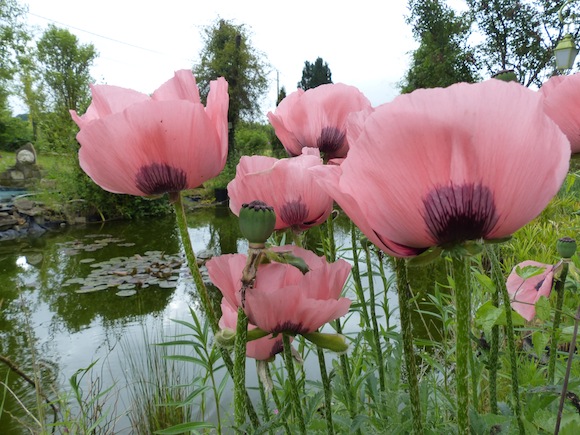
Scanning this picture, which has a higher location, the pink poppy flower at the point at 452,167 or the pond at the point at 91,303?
the pink poppy flower at the point at 452,167

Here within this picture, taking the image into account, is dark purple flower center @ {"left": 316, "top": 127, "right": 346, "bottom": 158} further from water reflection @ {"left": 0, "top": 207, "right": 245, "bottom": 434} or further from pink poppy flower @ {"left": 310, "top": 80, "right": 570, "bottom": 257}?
water reflection @ {"left": 0, "top": 207, "right": 245, "bottom": 434}

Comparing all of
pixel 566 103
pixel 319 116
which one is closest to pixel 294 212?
pixel 319 116

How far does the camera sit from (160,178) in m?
0.58

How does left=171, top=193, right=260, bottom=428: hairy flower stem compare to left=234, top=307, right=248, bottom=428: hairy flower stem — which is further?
left=171, top=193, right=260, bottom=428: hairy flower stem

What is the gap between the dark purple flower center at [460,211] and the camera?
1.16 feet

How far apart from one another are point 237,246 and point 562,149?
681cm

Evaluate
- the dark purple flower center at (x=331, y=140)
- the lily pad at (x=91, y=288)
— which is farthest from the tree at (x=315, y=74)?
the dark purple flower center at (x=331, y=140)

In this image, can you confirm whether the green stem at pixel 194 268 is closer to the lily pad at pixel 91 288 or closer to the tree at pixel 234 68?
the lily pad at pixel 91 288

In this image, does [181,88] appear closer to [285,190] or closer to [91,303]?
[285,190]

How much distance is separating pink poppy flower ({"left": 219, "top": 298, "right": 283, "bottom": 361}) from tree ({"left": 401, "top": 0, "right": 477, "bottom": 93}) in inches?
793

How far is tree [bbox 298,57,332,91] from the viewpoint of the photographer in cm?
2579

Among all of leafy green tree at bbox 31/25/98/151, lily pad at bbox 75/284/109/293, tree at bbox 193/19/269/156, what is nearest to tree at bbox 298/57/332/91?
tree at bbox 193/19/269/156

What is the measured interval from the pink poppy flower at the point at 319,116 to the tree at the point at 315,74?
25725mm

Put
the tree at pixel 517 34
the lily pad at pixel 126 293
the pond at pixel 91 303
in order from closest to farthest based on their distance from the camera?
the pond at pixel 91 303
the lily pad at pixel 126 293
the tree at pixel 517 34
